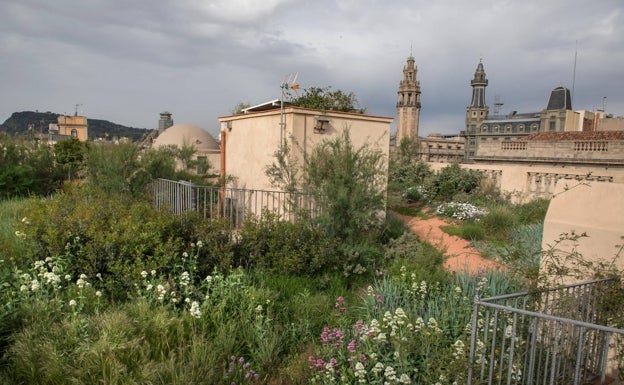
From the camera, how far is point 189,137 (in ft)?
94.0

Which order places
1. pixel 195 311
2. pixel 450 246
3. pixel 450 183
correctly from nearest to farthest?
pixel 195 311 → pixel 450 246 → pixel 450 183

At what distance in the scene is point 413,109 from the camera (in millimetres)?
94250

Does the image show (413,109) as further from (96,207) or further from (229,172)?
(96,207)

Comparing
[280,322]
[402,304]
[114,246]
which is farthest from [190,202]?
[402,304]

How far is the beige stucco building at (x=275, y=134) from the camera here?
9.62m

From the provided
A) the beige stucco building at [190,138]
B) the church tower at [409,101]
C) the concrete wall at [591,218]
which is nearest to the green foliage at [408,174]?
the concrete wall at [591,218]

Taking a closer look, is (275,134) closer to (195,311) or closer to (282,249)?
(282,249)

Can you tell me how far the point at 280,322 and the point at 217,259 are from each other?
155cm

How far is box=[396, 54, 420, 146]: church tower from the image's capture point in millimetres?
94625

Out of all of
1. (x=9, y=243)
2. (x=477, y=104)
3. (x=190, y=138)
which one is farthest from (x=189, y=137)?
(x=477, y=104)

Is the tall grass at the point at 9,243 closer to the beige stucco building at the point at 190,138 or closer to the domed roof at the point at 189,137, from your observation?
the beige stucco building at the point at 190,138

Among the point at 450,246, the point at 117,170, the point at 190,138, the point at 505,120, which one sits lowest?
the point at 450,246

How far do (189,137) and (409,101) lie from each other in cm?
7508

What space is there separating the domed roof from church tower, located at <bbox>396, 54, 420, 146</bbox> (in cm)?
6988
